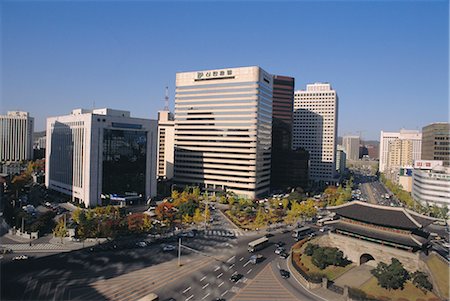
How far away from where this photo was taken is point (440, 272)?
45062 mm

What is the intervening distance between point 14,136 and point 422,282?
188m

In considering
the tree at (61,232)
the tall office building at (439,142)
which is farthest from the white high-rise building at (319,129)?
the tree at (61,232)

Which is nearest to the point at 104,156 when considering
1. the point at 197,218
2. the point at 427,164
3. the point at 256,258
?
the point at 197,218

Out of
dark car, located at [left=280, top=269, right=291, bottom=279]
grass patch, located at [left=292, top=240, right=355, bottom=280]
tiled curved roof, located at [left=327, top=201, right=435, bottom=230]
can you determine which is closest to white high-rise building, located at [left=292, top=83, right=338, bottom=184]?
tiled curved roof, located at [left=327, top=201, right=435, bottom=230]

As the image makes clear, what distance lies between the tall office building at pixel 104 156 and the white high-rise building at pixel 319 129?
91.3 meters

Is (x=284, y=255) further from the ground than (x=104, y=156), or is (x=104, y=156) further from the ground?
(x=104, y=156)

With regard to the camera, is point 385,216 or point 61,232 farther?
point 61,232

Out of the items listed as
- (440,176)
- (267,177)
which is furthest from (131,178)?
(440,176)

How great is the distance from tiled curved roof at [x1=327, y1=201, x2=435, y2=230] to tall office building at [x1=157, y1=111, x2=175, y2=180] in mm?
76466

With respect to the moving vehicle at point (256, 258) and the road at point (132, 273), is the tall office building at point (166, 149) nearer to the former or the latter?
the road at point (132, 273)

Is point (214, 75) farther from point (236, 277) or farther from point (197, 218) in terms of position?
point (236, 277)

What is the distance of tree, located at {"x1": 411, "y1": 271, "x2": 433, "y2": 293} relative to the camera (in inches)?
1634

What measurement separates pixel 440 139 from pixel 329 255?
107842 mm

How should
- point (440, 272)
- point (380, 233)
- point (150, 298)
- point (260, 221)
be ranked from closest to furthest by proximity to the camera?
point (150, 298)
point (440, 272)
point (380, 233)
point (260, 221)
